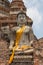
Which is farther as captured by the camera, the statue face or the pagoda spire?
the pagoda spire

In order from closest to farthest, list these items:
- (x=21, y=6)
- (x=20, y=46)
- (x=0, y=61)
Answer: (x=0, y=61), (x=20, y=46), (x=21, y=6)

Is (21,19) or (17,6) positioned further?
(17,6)

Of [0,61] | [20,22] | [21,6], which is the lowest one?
[21,6]

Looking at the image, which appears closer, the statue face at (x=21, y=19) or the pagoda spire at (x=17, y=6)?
the statue face at (x=21, y=19)

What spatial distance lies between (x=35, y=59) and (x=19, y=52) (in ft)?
2.01

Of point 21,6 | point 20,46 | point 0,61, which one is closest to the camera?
point 0,61

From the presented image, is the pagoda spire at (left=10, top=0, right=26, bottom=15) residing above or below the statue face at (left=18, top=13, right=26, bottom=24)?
below

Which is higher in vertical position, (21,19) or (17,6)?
(21,19)

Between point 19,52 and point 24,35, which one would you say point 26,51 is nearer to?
point 19,52

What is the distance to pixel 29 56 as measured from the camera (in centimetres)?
1104

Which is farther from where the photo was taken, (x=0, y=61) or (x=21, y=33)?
(x=21, y=33)

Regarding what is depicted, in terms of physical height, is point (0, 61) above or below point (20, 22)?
below

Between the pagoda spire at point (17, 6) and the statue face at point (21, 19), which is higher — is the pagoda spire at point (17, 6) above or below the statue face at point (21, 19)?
below

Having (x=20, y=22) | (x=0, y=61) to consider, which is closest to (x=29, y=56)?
(x=0, y=61)
